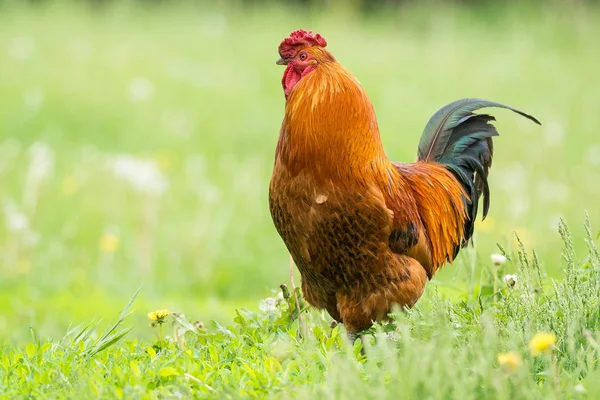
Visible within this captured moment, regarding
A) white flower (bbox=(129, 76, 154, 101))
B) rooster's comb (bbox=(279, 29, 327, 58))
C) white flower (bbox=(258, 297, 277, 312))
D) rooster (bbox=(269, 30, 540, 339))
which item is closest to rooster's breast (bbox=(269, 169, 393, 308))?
rooster (bbox=(269, 30, 540, 339))

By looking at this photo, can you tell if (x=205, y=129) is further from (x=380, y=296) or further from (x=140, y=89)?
(x=380, y=296)

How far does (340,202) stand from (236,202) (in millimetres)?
5634

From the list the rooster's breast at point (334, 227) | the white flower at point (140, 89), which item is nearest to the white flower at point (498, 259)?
the rooster's breast at point (334, 227)

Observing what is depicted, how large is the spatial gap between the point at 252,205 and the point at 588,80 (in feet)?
23.8

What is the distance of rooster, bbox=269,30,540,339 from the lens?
383 cm

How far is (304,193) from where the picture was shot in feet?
12.5

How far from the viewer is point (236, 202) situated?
30.8 ft

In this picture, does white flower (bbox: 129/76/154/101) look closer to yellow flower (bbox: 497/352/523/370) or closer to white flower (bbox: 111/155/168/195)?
white flower (bbox: 111/155/168/195)

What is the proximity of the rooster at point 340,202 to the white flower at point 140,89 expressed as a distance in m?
8.55

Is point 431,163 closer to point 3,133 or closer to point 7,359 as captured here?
point 7,359

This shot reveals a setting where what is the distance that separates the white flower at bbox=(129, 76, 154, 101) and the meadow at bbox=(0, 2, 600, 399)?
0.05 meters

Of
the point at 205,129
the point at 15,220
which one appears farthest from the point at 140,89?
the point at 15,220

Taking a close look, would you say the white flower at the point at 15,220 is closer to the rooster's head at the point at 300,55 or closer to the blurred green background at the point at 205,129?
the blurred green background at the point at 205,129

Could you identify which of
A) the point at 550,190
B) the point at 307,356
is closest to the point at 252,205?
the point at 550,190
